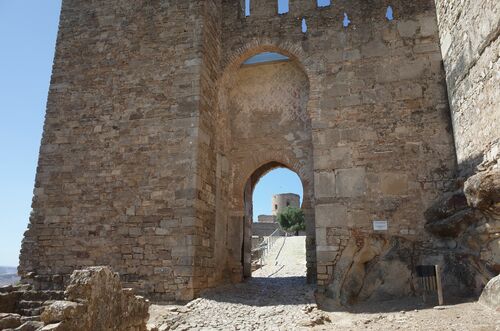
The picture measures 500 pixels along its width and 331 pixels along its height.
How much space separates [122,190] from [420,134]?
557cm

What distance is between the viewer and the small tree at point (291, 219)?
3062 centimetres

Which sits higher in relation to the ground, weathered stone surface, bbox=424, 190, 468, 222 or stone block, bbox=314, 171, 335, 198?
stone block, bbox=314, 171, 335, 198

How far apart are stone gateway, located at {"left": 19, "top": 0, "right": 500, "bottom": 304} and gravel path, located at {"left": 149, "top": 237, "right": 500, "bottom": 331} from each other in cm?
49

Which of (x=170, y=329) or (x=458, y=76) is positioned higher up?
(x=458, y=76)

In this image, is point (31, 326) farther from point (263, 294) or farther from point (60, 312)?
point (263, 294)

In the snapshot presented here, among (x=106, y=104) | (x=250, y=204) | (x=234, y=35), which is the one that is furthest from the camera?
(x=250, y=204)

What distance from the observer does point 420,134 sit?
24.5 ft

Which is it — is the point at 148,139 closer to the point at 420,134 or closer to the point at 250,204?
the point at 250,204

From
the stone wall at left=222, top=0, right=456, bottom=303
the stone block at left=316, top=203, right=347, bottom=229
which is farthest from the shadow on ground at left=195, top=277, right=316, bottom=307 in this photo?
the stone block at left=316, top=203, right=347, bottom=229

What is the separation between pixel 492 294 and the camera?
196 inches

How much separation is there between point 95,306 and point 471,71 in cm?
611

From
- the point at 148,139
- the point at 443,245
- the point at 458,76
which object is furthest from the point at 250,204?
the point at 458,76

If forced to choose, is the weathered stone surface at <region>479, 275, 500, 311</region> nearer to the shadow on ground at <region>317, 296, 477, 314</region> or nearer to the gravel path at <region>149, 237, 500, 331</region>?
the gravel path at <region>149, 237, 500, 331</region>

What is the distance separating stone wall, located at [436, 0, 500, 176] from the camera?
18.1 feet
